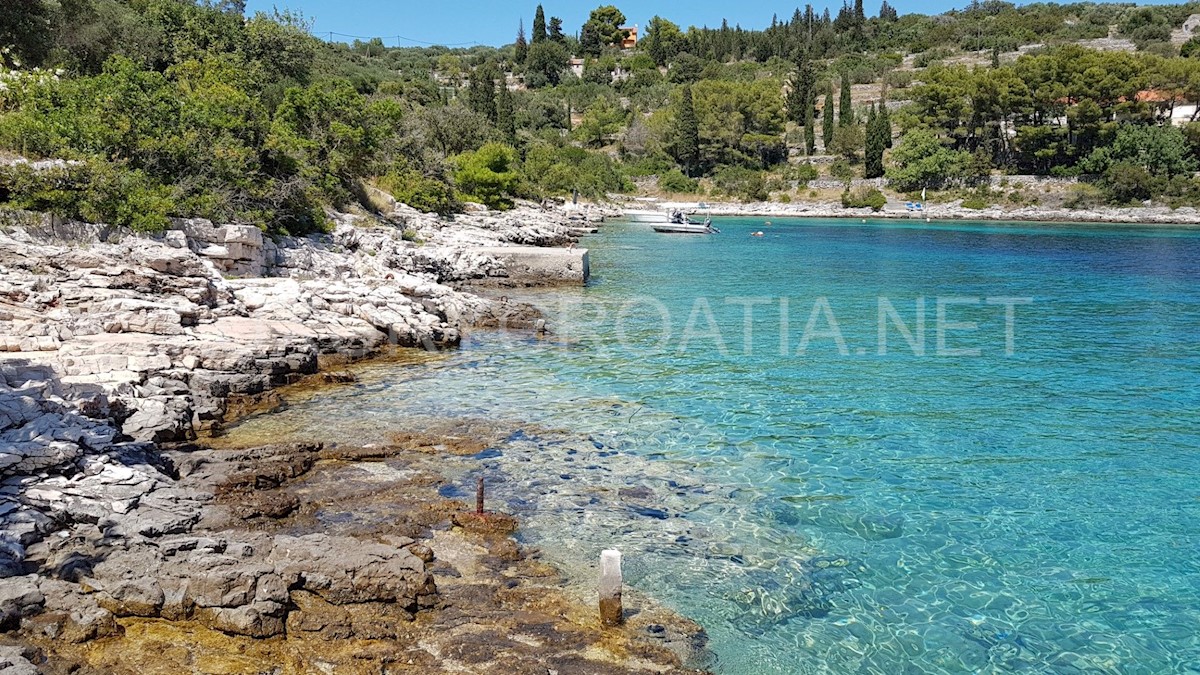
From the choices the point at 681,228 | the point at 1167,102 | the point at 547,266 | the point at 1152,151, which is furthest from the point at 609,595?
the point at 1167,102

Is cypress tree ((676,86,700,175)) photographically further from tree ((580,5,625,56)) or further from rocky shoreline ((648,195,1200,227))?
tree ((580,5,625,56))

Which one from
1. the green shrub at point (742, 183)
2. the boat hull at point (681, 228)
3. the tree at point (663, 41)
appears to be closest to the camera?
the boat hull at point (681, 228)

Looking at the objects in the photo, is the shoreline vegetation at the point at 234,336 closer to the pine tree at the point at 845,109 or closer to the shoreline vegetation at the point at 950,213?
the shoreline vegetation at the point at 950,213

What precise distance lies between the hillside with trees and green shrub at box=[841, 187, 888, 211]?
49 centimetres

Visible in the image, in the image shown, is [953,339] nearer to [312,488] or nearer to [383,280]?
[383,280]

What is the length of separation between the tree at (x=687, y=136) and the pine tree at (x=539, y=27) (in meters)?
57.5

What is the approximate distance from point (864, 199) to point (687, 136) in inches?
863

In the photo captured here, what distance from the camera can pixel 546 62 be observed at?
132 metres

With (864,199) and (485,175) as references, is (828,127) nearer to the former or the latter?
(864,199)

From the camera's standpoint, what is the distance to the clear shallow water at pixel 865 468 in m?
6.96

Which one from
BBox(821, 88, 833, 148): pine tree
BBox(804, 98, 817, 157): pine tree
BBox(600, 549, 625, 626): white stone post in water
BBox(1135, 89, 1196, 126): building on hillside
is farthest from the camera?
BBox(804, 98, 817, 157): pine tree

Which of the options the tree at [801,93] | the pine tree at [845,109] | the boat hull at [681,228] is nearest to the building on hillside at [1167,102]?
the pine tree at [845,109]

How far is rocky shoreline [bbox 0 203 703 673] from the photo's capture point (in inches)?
232

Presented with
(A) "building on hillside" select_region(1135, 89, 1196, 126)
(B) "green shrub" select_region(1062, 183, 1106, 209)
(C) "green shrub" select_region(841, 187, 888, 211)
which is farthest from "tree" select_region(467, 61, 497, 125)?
(A) "building on hillside" select_region(1135, 89, 1196, 126)
